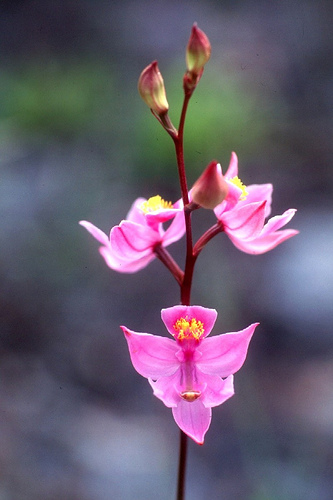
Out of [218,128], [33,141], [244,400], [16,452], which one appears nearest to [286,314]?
[244,400]

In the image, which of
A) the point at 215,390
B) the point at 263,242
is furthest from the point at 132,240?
the point at 215,390

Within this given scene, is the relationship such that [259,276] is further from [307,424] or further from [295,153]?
[295,153]

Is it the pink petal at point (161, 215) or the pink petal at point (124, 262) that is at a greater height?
the pink petal at point (161, 215)

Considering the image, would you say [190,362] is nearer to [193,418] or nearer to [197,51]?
[193,418]

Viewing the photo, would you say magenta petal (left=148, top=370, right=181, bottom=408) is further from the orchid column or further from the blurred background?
the blurred background

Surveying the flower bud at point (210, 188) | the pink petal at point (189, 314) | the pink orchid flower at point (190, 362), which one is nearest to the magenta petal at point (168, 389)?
the pink orchid flower at point (190, 362)

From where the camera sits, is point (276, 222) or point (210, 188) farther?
point (276, 222)

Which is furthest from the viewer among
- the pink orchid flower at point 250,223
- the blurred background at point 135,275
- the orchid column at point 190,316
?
the blurred background at point 135,275

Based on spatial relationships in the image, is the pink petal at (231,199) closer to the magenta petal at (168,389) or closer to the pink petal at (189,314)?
the pink petal at (189,314)
